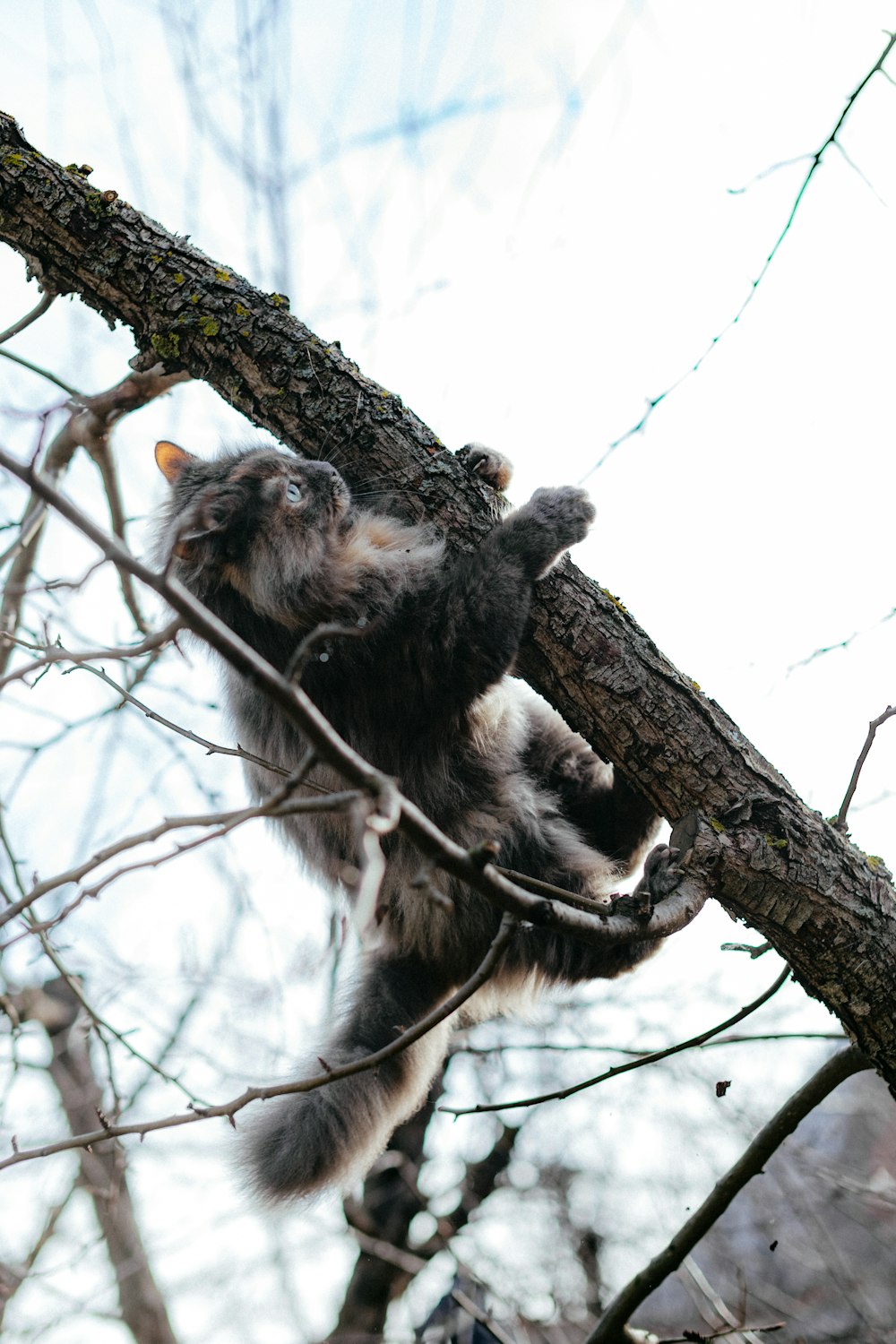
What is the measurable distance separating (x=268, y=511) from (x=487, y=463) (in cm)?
84

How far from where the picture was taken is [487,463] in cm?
362

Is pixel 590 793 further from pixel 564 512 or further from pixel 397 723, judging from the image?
pixel 564 512

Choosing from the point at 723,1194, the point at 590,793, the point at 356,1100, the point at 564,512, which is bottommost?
the point at 723,1194

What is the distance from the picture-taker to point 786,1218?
6.03 meters

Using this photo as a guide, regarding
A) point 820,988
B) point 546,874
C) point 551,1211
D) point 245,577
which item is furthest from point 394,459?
point 551,1211

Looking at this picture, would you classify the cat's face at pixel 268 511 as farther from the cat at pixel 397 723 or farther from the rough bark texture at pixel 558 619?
the rough bark texture at pixel 558 619

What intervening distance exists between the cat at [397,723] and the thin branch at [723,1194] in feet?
2.31

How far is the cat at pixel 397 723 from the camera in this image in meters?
3.29

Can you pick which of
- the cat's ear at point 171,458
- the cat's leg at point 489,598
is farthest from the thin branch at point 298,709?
the cat's ear at point 171,458

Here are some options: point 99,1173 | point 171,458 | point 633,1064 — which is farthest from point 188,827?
point 99,1173

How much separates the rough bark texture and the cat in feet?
0.62

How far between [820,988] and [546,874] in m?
1.21

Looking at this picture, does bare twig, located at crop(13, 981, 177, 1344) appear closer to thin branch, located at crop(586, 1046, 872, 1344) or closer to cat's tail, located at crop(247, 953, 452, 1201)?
cat's tail, located at crop(247, 953, 452, 1201)

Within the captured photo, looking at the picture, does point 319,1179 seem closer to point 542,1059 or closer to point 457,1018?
point 457,1018
